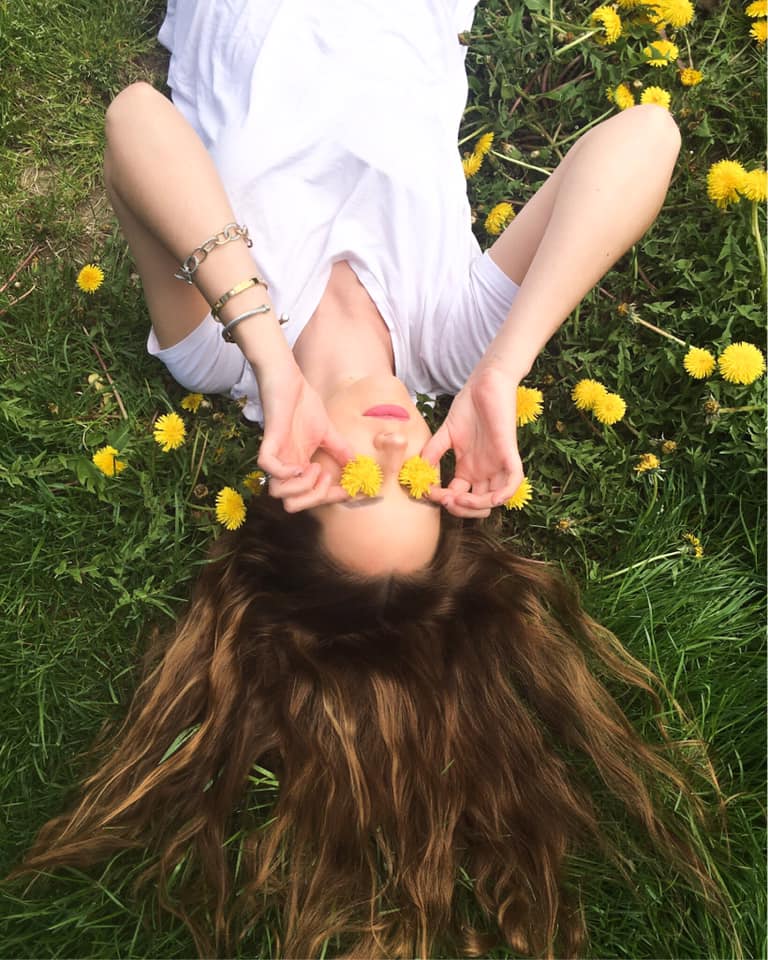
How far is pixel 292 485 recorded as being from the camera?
1.54 m

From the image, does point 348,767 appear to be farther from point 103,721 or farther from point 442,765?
point 103,721

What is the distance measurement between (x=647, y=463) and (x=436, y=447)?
0.78 metres

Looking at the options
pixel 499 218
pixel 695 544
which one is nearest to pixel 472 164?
pixel 499 218

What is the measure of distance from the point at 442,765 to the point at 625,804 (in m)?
0.57

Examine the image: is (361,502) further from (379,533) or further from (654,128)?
(654,128)

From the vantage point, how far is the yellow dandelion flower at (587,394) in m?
2.12

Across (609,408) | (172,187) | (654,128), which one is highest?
(172,187)

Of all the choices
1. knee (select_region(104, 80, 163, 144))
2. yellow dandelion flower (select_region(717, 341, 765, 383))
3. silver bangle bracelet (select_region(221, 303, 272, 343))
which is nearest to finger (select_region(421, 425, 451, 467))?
silver bangle bracelet (select_region(221, 303, 272, 343))

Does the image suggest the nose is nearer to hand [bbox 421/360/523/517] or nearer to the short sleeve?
hand [bbox 421/360/523/517]

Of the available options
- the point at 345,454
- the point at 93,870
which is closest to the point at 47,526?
the point at 93,870

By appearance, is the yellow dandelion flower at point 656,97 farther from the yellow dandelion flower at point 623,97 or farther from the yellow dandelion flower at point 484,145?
the yellow dandelion flower at point 484,145

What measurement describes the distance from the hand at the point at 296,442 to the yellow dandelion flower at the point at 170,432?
20.1 inches

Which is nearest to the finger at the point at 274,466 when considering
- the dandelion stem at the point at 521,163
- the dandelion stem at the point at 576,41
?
the dandelion stem at the point at 521,163

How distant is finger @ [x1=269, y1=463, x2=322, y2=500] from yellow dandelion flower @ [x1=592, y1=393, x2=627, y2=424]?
36.6 inches
